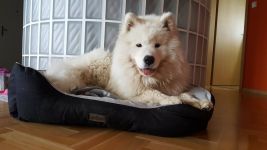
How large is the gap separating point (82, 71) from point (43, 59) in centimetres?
86

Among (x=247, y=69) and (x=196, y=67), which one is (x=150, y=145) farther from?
(x=247, y=69)

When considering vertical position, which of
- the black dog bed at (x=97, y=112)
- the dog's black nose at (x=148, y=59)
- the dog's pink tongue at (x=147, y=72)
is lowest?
the black dog bed at (x=97, y=112)

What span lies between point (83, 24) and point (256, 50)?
3675mm

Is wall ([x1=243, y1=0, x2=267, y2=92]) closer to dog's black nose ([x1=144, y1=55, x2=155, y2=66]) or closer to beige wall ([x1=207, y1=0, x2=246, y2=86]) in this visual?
beige wall ([x1=207, y1=0, x2=246, y2=86])

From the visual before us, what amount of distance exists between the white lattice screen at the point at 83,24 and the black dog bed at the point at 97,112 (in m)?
0.75

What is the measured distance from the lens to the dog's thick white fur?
4.29ft

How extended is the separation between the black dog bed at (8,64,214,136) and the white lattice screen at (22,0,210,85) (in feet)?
2.48

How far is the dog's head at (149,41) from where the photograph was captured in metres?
1.30

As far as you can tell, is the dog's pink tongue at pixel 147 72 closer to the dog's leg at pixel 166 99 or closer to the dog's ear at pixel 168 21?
the dog's leg at pixel 166 99

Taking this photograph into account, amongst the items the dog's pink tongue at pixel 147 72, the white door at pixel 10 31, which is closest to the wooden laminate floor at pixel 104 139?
the dog's pink tongue at pixel 147 72

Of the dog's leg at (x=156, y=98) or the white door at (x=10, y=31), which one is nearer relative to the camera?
the dog's leg at (x=156, y=98)

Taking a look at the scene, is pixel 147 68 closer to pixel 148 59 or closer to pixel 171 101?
pixel 148 59

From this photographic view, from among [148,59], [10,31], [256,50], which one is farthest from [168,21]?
[256,50]

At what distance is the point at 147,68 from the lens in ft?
4.29
